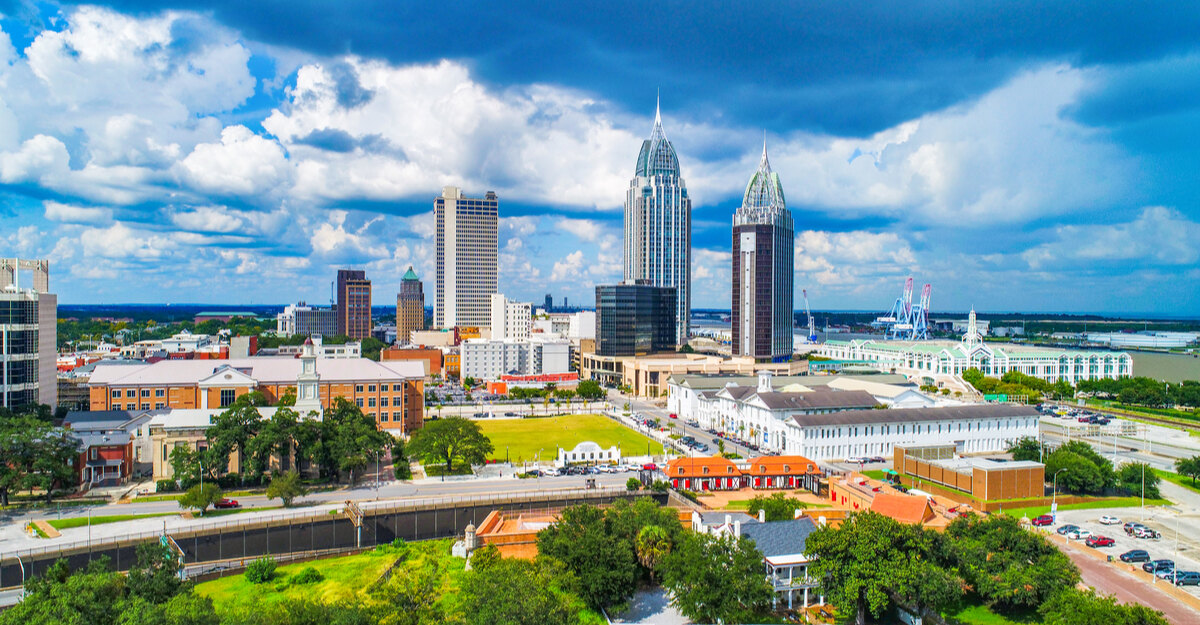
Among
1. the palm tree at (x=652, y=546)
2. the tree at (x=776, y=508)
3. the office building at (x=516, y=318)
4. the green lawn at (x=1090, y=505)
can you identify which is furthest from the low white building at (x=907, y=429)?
the office building at (x=516, y=318)

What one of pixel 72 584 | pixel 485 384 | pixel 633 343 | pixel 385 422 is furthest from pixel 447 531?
pixel 633 343

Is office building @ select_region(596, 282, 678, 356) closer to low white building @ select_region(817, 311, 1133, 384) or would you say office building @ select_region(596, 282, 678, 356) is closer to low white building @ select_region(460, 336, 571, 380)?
low white building @ select_region(460, 336, 571, 380)

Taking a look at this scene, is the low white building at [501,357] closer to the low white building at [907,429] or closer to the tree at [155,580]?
the low white building at [907,429]

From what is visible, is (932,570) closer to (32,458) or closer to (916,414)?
(916,414)

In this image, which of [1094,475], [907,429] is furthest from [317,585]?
[907,429]

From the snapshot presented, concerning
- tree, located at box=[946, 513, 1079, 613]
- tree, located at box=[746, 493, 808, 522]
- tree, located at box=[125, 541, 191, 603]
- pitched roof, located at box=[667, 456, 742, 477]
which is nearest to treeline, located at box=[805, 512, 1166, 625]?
tree, located at box=[946, 513, 1079, 613]
